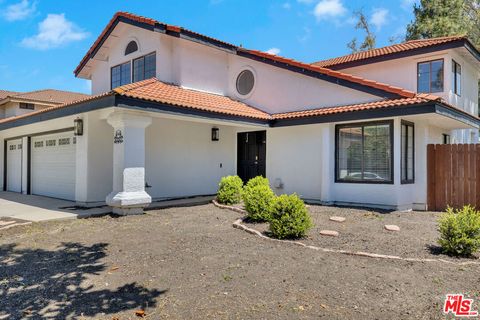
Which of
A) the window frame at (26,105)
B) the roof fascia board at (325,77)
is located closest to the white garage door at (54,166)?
the roof fascia board at (325,77)

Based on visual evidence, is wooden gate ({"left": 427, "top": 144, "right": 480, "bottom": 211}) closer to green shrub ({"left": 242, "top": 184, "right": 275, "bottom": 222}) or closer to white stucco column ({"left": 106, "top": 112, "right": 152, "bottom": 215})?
green shrub ({"left": 242, "top": 184, "right": 275, "bottom": 222})

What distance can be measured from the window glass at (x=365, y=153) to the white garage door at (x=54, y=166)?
10.2 meters

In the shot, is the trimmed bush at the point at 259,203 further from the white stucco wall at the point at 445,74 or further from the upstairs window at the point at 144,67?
the white stucco wall at the point at 445,74

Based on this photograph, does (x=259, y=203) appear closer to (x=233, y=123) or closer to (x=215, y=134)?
(x=233, y=123)

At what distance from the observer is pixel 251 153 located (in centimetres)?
1517

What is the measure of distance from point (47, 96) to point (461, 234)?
27.9 metres

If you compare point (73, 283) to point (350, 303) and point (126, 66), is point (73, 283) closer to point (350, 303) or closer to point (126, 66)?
point (350, 303)

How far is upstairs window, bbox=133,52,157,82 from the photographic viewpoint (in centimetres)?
1424

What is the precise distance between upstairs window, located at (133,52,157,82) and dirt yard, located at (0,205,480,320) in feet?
28.2

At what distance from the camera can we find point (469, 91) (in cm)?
1579

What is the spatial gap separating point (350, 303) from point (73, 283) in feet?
12.5

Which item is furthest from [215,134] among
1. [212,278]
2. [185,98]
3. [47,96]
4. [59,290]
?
[47,96]

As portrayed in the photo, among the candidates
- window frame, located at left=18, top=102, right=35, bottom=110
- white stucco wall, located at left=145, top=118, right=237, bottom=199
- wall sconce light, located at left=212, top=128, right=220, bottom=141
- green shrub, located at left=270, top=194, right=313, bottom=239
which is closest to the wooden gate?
green shrub, located at left=270, top=194, right=313, bottom=239

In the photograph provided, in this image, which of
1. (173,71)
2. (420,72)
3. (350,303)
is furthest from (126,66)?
(350,303)
